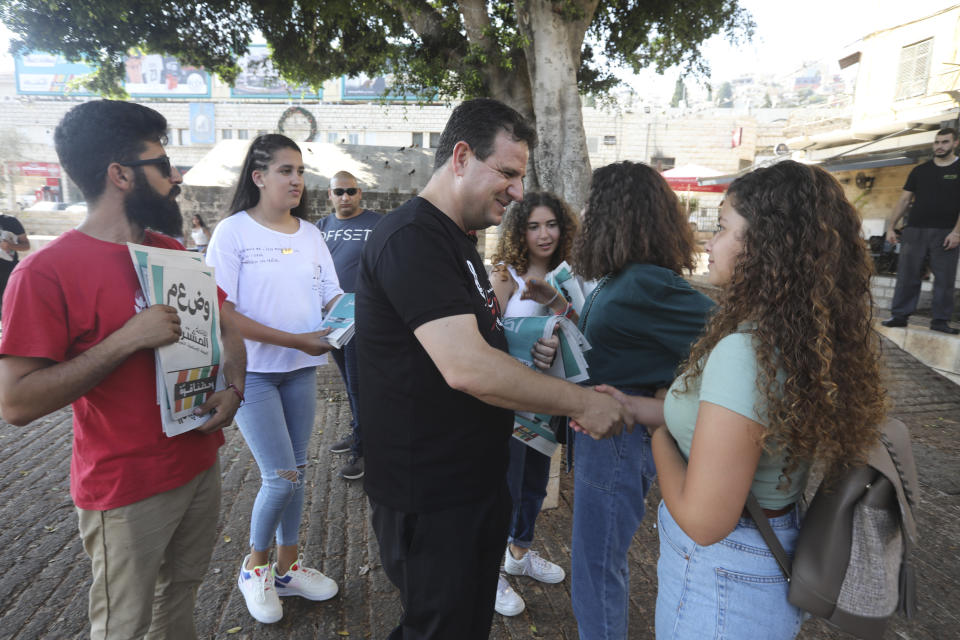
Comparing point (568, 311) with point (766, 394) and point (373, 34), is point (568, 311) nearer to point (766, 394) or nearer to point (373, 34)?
point (766, 394)

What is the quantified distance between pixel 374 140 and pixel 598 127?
703 inches

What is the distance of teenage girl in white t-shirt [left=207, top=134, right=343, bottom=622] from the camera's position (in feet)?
8.67

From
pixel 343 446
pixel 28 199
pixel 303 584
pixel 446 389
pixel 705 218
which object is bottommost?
pixel 343 446

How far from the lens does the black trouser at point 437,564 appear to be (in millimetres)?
1633

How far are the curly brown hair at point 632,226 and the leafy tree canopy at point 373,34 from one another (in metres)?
Answer: 6.62

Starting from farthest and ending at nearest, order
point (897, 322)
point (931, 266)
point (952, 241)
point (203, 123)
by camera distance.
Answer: point (203, 123)
point (897, 322)
point (931, 266)
point (952, 241)

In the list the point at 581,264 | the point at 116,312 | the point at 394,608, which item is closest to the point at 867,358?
the point at 581,264

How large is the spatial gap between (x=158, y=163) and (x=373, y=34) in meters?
10.6


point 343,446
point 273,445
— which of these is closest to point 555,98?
point 343,446

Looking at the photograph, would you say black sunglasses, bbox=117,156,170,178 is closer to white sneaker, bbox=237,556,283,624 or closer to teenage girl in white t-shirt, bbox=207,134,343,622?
teenage girl in white t-shirt, bbox=207,134,343,622

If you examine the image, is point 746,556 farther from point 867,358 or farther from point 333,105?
point 333,105

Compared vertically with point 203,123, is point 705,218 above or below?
below

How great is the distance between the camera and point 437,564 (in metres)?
1.63

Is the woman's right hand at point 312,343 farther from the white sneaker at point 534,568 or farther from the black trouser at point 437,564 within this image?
the white sneaker at point 534,568
